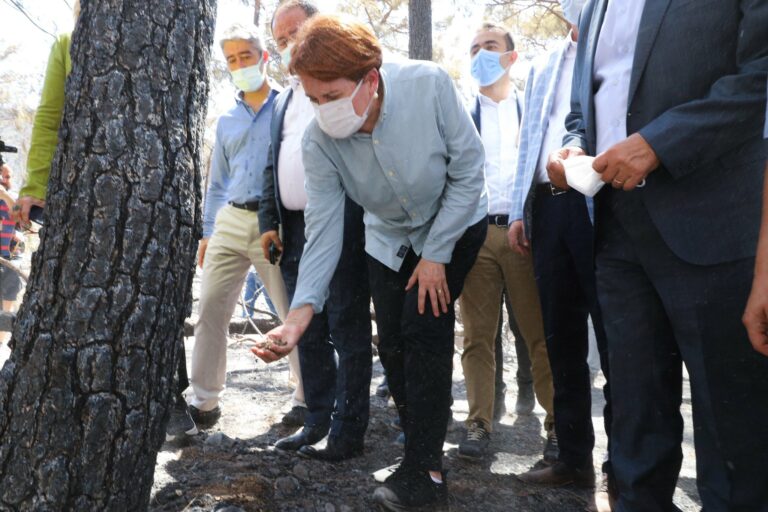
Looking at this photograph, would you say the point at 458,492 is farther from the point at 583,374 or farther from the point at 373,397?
the point at 373,397

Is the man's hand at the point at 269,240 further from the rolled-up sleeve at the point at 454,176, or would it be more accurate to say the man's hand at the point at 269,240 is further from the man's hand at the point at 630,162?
the man's hand at the point at 630,162

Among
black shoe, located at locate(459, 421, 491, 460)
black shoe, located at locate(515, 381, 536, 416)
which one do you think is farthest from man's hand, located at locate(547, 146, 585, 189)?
black shoe, located at locate(515, 381, 536, 416)

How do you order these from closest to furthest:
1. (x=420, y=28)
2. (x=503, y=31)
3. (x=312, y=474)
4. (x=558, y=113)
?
1. (x=312, y=474)
2. (x=558, y=113)
3. (x=503, y=31)
4. (x=420, y=28)

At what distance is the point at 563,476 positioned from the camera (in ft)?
10.4

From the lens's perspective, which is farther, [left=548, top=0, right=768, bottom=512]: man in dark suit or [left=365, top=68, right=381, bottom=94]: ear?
[left=365, top=68, right=381, bottom=94]: ear

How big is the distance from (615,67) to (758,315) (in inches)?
37.5

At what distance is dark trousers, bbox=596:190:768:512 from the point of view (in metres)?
1.88

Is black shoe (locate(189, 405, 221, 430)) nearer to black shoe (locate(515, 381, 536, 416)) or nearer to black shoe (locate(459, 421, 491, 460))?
black shoe (locate(459, 421, 491, 460))

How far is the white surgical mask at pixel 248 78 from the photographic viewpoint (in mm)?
4273

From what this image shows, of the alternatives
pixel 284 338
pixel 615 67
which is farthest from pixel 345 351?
pixel 615 67

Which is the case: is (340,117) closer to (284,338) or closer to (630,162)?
(284,338)

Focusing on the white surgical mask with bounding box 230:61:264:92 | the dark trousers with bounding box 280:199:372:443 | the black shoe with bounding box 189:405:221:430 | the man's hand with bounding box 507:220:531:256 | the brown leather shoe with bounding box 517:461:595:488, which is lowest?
the black shoe with bounding box 189:405:221:430

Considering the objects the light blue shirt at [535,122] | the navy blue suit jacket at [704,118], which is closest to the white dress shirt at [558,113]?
the light blue shirt at [535,122]

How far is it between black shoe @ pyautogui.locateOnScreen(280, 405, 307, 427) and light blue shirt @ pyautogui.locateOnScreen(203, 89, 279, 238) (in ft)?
3.97
